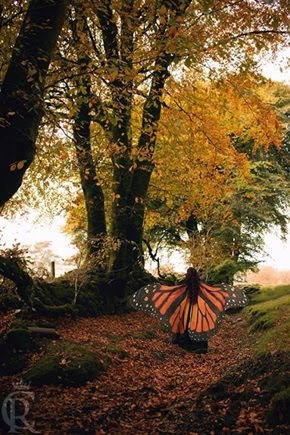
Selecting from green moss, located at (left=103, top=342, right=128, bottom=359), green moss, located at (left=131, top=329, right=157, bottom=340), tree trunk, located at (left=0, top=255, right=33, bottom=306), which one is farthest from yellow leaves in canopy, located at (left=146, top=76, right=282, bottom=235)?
green moss, located at (left=103, top=342, right=128, bottom=359)

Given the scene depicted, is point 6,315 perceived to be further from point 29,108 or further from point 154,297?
point 29,108

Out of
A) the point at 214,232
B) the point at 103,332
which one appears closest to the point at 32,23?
the point at 103,332

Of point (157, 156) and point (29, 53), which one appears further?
point (157, 156)

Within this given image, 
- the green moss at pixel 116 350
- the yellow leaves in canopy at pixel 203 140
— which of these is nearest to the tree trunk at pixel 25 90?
the yellow leaves in canopy at pixel 203 140

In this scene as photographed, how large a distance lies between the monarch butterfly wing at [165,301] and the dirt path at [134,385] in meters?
0.92

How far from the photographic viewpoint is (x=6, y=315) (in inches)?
352

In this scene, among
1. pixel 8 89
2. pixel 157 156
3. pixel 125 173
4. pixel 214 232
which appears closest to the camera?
pixel 8 89

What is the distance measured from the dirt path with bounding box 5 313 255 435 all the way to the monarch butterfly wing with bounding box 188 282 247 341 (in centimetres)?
59

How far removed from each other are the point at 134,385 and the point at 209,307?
3.08m

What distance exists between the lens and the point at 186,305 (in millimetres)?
8773

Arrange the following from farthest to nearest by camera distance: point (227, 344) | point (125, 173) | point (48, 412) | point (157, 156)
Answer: point (157, 156)
point (125, 173)
point (227, 344)
point (48, 412)

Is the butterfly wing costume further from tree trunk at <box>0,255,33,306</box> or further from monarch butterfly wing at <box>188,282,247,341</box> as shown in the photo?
tree trunk at <box>0,255,33,306</box>

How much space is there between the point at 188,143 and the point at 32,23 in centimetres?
792

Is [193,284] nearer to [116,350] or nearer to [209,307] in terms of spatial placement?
[209,307]
